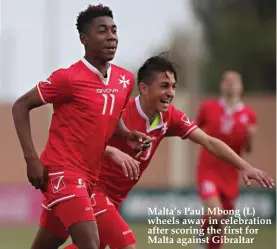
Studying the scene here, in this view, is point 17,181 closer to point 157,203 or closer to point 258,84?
point 157,203

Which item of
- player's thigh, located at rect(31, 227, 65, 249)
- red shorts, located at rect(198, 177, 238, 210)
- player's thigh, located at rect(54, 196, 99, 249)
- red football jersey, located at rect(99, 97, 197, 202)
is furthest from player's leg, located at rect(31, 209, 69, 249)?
red shorts, located at rect(198, 177, 238, 210)

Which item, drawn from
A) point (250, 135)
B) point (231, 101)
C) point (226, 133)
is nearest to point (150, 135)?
point (226, 133)

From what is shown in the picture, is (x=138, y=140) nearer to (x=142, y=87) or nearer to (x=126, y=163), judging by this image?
(x=126, y=163)

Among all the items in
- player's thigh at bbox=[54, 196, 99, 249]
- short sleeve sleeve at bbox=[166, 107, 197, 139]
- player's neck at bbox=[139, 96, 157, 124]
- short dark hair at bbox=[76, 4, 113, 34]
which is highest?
short dark hair at bbox=[76, 4, 113, 34]

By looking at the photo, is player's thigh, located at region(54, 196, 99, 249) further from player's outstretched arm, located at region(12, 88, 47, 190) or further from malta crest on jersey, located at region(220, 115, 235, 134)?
malta crest on jersey, located at region(220, 115, 235, 134)

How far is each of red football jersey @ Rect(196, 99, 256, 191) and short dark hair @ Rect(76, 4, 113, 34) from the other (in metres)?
4.86

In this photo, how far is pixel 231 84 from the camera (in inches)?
480

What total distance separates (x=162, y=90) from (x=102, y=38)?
34.0 inches

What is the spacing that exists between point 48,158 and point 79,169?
0.87ft

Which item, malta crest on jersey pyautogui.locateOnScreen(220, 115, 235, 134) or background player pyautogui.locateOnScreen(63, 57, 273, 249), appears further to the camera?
malta crest on jersey pyautogui.locateOnScreen(220, 115, 235, 134)

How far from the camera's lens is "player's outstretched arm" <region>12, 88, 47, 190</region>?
23.4 feet

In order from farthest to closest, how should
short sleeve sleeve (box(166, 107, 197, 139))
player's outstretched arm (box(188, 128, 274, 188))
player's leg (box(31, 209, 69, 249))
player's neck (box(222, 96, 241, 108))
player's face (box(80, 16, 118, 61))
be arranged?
player's neck (box(222, 96, 241, 108)), short sleeve sleeve (box(166, 107, 197, 139)), player's outstretched arm (box(188, 128, 274, 188)), player's leg (box(31, 209, 69, 249)), player's face (box(80, 16, 118, 61))

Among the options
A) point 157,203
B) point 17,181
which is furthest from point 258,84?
point 157,203

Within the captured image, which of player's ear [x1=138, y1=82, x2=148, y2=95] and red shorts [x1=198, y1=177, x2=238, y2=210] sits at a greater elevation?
player's ear [x1=138, y1=82, x2=148, y2=95]
